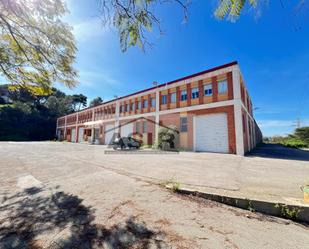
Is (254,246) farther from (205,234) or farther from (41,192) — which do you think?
(41,192)

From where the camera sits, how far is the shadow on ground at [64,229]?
7.16ft

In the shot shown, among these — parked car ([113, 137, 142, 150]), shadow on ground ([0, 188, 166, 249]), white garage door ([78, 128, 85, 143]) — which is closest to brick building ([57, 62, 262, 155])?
parked car ([113, 137, 142, 150])

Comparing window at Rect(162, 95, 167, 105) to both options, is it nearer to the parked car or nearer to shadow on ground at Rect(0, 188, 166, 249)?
the parked car

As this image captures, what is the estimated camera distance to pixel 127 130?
24188 millimetres

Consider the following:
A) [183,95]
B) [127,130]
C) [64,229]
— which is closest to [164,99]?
[183,95]

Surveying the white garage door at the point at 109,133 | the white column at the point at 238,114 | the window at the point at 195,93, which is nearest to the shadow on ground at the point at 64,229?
the white column at the point at 238,114

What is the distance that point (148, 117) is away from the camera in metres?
21.6

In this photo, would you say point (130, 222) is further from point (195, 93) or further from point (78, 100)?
point (78, 100)

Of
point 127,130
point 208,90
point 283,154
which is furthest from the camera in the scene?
point 127,130

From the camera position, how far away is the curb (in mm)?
2830

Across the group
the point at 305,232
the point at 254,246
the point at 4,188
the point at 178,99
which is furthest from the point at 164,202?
the point at 178,99

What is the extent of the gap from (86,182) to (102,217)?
2.40 m

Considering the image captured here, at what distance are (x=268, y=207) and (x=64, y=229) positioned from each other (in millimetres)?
3631

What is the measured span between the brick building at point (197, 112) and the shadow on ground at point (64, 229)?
13.1m
